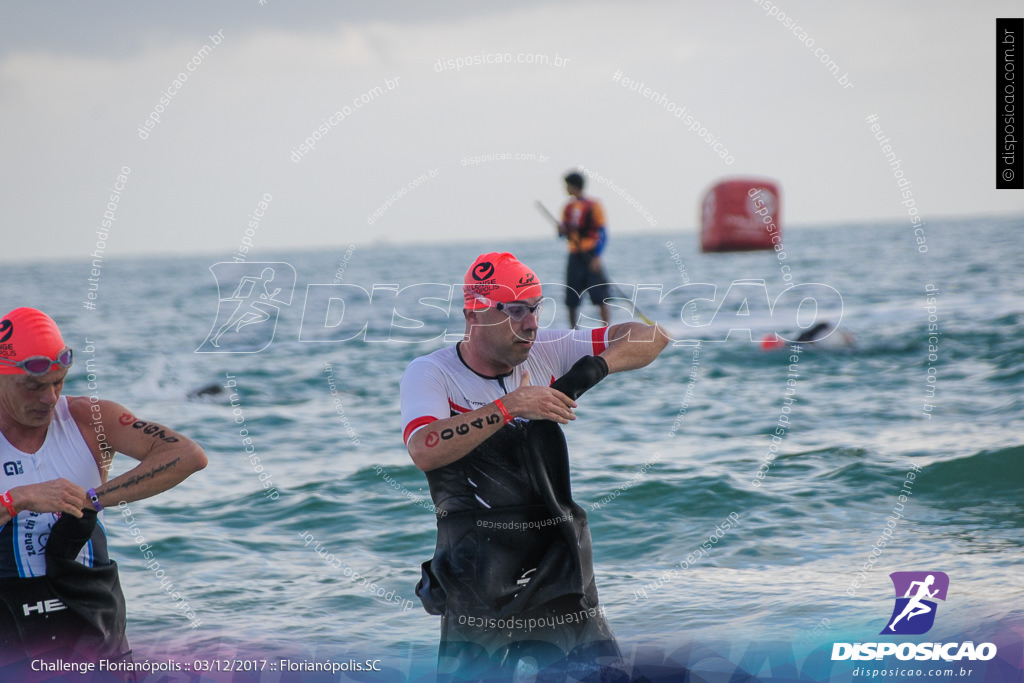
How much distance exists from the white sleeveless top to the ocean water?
138 centimetres

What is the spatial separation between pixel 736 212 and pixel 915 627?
86.0 ft

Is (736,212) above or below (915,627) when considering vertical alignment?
above

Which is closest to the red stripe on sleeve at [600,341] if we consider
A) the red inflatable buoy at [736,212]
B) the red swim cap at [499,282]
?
the red swim cap at [499,282]

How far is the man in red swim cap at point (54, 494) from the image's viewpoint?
3.97 meters

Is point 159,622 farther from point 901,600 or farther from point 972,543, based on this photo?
point 972,543

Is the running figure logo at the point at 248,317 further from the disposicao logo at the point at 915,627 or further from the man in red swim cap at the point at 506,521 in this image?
the man in red swim cap at the point at 506,521

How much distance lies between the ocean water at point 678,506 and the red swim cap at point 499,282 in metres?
2.11

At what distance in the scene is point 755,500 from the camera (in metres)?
8.90

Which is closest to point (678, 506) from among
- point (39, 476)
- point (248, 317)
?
point (39, 476)

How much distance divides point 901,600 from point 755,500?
8.83ft

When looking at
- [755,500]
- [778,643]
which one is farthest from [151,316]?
[778,643]

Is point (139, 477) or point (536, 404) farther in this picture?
point (139, 477)

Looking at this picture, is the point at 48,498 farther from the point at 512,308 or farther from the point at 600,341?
the point at 600,341

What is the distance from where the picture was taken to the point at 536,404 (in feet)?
12.8
